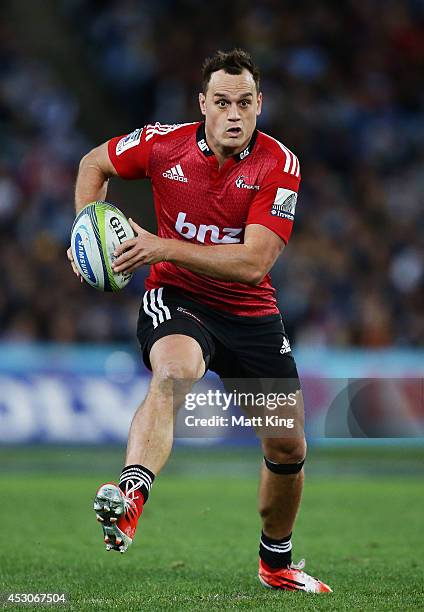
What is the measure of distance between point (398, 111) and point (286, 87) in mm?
Answer: 1880

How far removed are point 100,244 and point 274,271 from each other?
10.4 m

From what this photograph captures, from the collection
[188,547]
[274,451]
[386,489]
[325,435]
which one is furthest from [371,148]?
[274,451]

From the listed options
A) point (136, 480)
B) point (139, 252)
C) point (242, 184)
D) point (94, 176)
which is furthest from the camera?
point (94, 176)

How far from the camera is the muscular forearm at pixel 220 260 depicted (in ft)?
18.9

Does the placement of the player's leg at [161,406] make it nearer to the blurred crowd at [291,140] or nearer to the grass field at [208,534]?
the grass field at [208,534]

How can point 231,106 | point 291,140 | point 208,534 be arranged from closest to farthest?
point 231,106 → point 208,534 → point 291,140

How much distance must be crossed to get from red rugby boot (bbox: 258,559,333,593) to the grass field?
12 centimetres

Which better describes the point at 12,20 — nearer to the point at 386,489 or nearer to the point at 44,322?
the point at 44,322

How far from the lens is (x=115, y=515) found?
5035 mm

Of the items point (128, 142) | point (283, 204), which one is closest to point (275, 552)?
point (283, 204)

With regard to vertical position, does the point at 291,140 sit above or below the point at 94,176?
above

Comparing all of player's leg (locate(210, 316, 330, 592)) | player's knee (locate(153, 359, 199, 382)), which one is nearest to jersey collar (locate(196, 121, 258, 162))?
player's leg (locate(210, 316, 330, 592))

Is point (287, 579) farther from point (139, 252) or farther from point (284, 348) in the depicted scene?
point (139, 252)

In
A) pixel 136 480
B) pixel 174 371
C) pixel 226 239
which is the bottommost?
pixel 136 480
